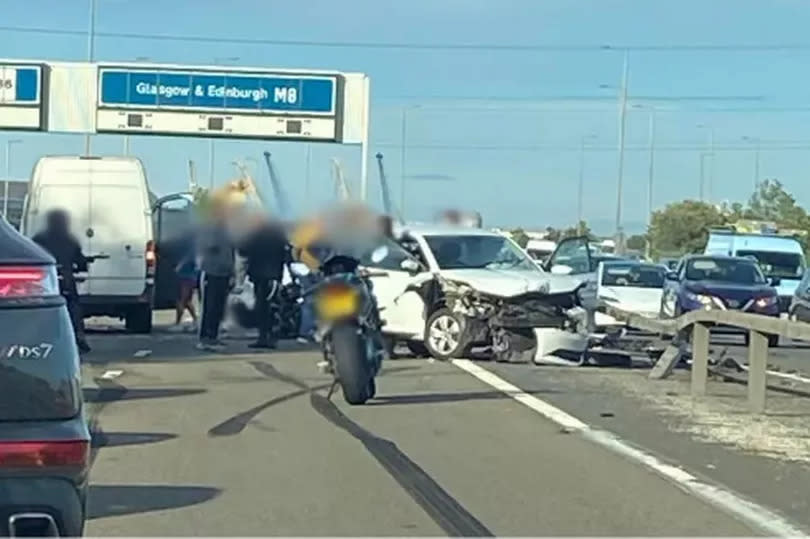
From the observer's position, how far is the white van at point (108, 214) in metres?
23.7

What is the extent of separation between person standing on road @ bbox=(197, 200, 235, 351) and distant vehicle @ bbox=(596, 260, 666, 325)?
365 inches

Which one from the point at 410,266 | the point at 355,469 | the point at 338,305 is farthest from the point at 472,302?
the point at 355,469

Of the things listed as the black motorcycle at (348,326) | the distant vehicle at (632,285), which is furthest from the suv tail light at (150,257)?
the black motorcycle at (348,326)

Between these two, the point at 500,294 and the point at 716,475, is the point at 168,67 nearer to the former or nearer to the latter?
the point at 500,294

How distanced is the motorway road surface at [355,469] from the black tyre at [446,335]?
3.20 metres

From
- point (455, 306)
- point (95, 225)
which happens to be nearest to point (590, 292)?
point (455, 306)

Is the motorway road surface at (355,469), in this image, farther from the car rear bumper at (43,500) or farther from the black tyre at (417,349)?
the black tyre at (417,349)

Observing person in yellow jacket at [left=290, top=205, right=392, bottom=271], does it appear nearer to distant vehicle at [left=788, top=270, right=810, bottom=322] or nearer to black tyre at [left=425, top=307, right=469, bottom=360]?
black tyre at [left=425, top=307, right=469, bottom=360]

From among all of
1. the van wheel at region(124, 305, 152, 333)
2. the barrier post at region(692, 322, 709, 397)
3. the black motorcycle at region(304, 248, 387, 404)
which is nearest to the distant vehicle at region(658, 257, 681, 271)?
the van wheel at region(124, 305, 152, 333)

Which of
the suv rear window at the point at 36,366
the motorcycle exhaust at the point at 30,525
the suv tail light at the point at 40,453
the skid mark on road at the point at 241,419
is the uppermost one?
the suv rear window at the point at 36,366

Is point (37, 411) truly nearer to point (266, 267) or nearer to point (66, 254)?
point (66, 254)

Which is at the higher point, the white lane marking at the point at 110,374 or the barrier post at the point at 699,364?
the barrier post at the point at 699,364

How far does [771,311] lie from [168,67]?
1803 centimetres

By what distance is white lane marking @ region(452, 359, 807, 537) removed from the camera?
9.08 meters
